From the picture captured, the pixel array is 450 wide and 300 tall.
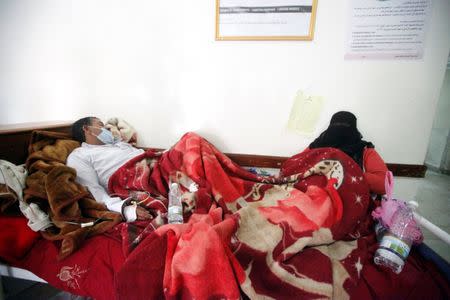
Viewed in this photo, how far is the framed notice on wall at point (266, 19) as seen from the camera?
103 cm

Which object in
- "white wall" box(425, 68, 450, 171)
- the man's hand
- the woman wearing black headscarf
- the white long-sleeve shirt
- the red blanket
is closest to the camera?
the red blanket

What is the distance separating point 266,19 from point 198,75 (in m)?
0.49

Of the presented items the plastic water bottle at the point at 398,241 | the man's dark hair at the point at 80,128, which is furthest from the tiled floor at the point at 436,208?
the man's dark hair at the point at 80,128

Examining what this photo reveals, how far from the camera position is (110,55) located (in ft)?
4.00

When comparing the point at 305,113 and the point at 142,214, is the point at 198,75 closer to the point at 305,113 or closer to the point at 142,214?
the point at 305,113

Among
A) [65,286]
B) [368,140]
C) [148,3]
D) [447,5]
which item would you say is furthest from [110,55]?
[447,5]

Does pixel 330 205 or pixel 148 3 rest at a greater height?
pixel 148 3

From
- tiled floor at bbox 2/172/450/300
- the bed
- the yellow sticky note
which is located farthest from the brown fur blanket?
the yellow sticky note

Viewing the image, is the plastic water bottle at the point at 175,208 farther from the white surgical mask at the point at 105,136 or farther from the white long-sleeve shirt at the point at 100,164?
the white surgical mask at the point at 105,136

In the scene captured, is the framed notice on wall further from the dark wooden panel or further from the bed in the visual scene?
the dark wooden panel

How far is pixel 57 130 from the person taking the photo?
1.12m

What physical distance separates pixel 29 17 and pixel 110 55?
60cm

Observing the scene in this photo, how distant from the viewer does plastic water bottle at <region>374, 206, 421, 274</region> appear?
599 millimetres

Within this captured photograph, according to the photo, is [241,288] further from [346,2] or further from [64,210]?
[346,2]
